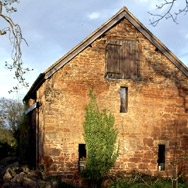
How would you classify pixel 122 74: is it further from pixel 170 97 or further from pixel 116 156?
pixel 116 156

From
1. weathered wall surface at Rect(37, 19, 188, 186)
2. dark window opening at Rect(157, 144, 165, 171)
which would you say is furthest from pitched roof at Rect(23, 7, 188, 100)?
dark window opening at Rect(157, 144, 165, 171)

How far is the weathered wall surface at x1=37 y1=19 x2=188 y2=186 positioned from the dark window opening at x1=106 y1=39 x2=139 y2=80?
250 millimetres

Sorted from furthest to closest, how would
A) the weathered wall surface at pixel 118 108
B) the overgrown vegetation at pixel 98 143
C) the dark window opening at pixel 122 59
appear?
the dark window opening at pixel 122 59
the overgrown vegetation at pixel 98 143
the weathered wall surface at pixel 118 108

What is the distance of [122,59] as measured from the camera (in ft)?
47.1

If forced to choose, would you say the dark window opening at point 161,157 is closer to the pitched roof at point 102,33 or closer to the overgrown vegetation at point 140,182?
the overgrown vegetation at point 140,182

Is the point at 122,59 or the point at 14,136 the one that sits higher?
the point at 122,59

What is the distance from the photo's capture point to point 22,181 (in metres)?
10.5

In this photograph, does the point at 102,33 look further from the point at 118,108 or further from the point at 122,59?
the point at 118,108

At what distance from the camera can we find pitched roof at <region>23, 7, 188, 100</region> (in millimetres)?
13237

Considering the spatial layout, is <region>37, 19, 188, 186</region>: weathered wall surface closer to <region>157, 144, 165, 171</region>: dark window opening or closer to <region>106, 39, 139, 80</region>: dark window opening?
<region>106, 39, 139, 80</region>: dark window opening

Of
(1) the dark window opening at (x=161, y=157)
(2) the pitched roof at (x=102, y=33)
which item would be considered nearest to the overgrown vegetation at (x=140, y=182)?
(1) the dark window opening at (x=161, y=157)

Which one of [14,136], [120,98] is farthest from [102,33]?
[14,136]

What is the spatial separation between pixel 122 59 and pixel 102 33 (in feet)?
5.20

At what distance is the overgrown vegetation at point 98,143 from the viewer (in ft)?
43.3
